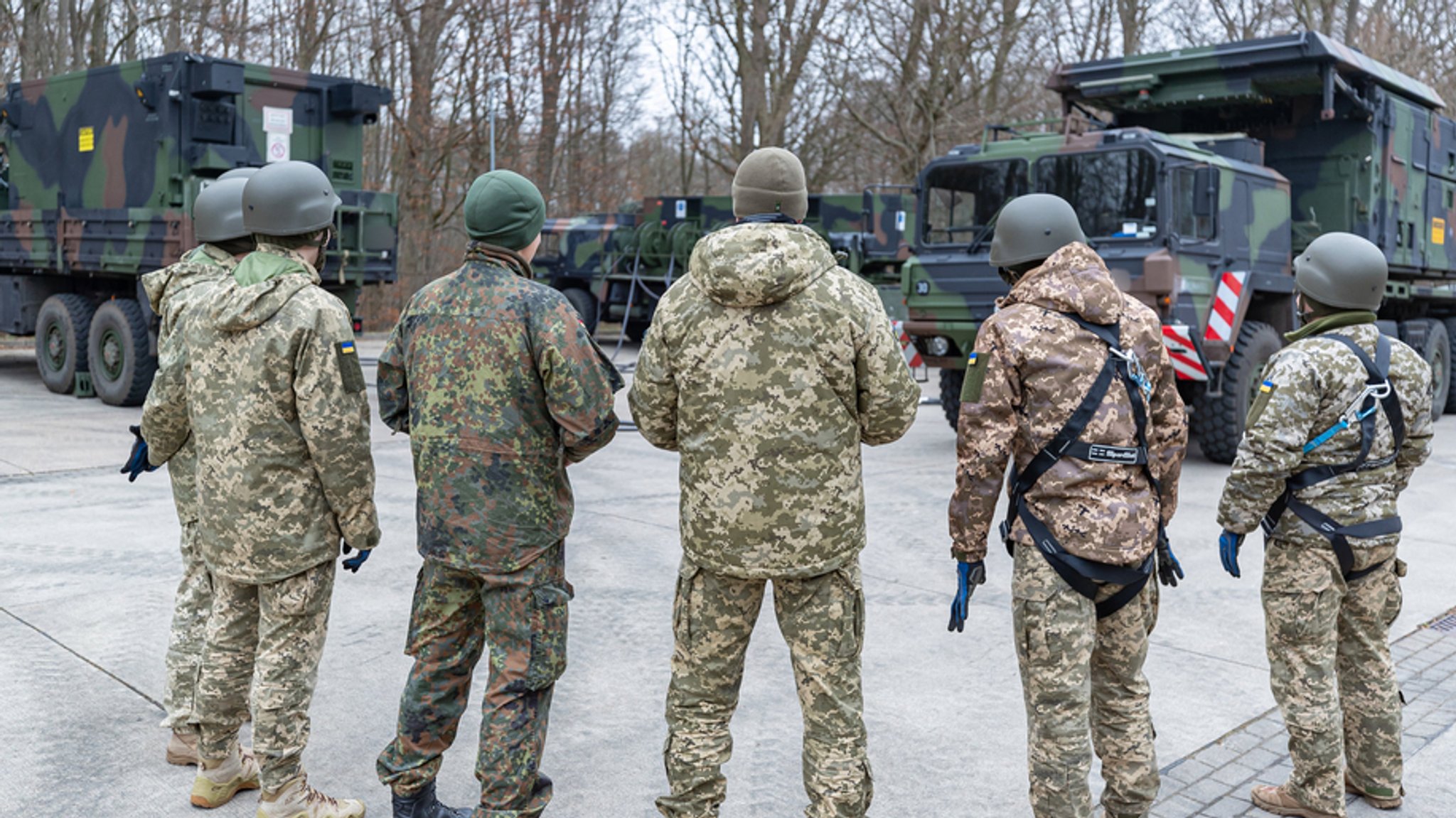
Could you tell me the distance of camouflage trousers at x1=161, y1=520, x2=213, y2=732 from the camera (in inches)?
147

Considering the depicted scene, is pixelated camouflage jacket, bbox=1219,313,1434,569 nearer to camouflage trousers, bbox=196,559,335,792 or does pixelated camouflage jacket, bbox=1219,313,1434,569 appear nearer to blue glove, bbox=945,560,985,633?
blue glove, bbox=945,560,985,633

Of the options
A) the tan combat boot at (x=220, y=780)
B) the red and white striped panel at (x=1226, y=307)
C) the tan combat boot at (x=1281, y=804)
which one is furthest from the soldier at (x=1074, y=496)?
the red and white striped panel at (x=1226, y=307)

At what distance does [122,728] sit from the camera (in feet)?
13.0

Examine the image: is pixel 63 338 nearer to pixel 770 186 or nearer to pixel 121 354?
pixel 121 354

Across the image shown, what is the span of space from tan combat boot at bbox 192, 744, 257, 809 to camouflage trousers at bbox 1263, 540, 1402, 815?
2.66 m

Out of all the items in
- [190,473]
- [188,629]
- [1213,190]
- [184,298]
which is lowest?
[188,629]

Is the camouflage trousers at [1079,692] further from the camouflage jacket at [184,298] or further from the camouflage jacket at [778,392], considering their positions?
the camouflage jacket at [184,298]

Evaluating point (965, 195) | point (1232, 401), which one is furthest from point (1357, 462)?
point (965, 195)

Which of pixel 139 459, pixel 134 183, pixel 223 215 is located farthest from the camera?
pixel 134 183

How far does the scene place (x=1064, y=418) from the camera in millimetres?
3105

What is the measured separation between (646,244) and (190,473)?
16.1 metres

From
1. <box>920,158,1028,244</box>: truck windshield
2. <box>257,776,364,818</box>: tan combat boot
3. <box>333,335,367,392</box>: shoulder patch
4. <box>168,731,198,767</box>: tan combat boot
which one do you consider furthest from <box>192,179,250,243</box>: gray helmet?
<box>920,158,1028,244</box>: truck windshield

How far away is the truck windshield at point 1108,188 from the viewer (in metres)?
9.06

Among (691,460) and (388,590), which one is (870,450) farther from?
(691,460)
